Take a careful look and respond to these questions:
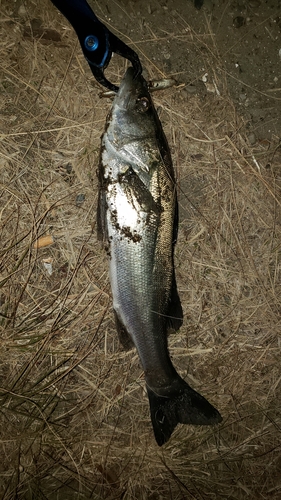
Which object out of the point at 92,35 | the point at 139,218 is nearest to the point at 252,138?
the point at 139,218

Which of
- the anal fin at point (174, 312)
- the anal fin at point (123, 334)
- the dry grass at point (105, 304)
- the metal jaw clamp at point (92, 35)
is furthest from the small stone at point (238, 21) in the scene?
the anal fin at point (123, 334)

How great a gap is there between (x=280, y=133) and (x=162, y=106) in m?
1.22

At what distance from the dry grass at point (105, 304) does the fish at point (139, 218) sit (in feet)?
1.66

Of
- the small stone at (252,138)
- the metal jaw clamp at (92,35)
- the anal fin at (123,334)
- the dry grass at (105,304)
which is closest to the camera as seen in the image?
the metal jaw clamp at (92,35)

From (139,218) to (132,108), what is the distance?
0.83 metres

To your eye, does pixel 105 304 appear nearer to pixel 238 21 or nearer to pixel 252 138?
pixel 252 138

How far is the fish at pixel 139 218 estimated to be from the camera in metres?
2.73

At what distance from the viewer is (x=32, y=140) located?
3193 millimetres

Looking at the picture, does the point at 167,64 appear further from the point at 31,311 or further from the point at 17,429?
the point at 17,429

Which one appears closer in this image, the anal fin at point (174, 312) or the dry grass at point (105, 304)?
the anal fin at point (174, 312)

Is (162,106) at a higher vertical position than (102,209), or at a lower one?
higher

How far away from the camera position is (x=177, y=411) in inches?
117

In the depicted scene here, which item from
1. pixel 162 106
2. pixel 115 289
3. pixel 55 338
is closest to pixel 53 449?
pixel 55 338

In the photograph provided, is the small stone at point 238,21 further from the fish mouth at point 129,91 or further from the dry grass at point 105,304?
the fish mouth at point 129,91
